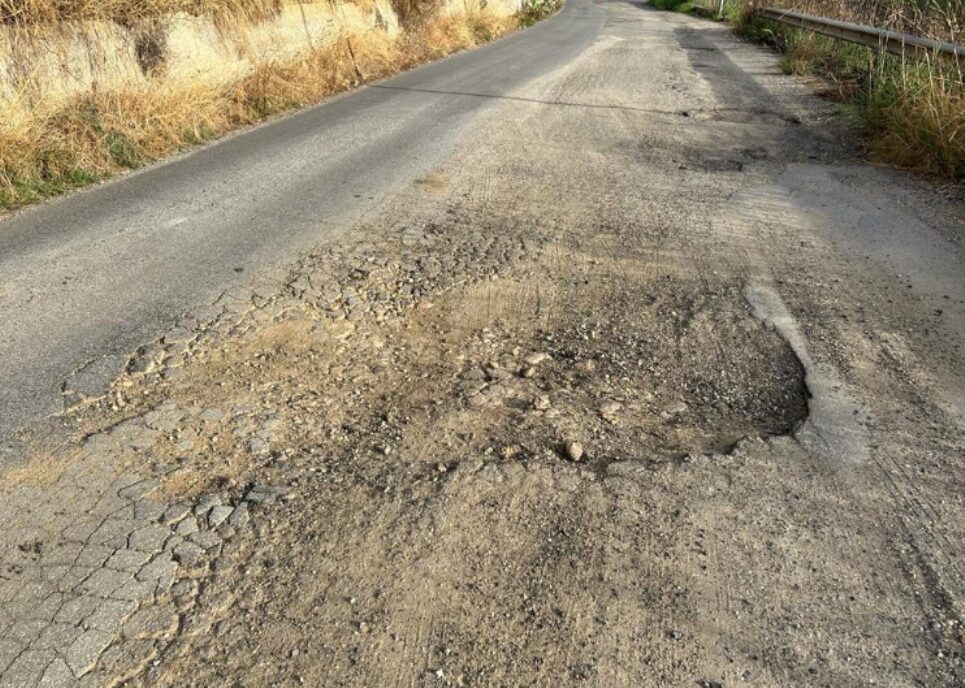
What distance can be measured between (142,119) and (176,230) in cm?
306

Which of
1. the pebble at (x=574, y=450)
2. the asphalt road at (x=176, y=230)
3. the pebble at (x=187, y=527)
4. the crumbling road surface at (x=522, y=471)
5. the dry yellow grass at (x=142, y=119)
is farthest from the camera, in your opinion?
the dry yellow grass at (x=142, y=119)

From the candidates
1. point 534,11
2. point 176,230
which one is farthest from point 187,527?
point 534,11

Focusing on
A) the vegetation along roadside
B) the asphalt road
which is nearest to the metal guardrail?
the vegetation along roadside

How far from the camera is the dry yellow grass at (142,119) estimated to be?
6.45m

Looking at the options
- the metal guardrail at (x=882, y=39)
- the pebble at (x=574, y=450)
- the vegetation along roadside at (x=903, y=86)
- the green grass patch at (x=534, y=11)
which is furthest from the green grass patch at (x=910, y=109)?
the green grass patch at (x=534, y=11)

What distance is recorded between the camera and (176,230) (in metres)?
5.52

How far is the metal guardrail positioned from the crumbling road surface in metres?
2.85

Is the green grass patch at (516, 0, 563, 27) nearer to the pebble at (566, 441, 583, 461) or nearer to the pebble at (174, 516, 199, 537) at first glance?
the pebble at (566, 441, 583, 461)

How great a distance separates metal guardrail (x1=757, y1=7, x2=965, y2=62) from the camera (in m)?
7.33

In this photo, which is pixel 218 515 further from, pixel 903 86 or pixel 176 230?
pixel 903 86

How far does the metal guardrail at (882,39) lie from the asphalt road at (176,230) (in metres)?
4.90

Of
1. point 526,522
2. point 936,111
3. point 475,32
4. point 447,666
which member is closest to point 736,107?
point 936,111

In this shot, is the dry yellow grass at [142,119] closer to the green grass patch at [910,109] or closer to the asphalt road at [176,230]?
the asphalt road at [176,230]

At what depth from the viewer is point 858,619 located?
221cm
